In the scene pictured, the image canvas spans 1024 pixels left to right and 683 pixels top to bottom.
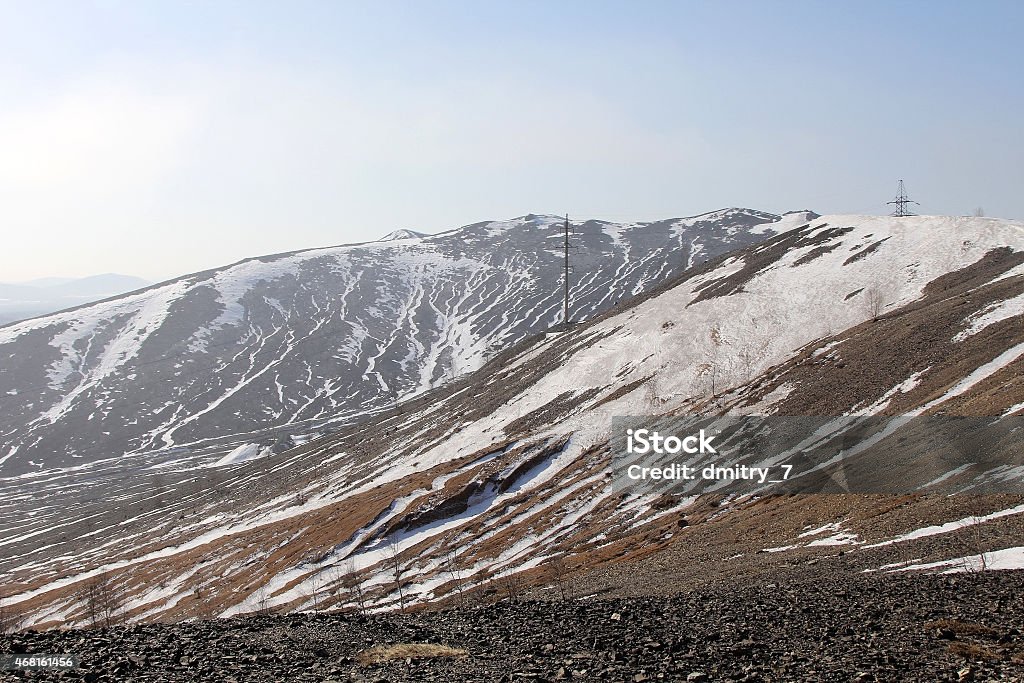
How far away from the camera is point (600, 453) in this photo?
70.0 metres

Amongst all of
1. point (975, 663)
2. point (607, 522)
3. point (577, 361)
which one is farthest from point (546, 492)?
point (975, 663)

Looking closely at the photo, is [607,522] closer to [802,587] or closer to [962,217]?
[802,587]

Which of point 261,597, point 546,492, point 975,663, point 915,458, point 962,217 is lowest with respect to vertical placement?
point 261,597

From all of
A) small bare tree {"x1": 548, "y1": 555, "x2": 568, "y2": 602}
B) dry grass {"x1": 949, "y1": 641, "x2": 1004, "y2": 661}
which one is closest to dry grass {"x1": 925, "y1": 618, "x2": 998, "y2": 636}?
dry grass {"x1": 949, "y1": 641, "x2": 1004, "y2": 661}

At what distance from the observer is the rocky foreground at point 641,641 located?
51.3ft

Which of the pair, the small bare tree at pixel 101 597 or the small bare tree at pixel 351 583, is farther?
the small bare tree at pixel 101 597

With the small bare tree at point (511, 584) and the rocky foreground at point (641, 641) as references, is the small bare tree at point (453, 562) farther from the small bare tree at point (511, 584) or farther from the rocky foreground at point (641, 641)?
the rocky foreground at point (641, 641)

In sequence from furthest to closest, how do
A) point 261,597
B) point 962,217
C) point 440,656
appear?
point 962,217
point 261,597
point 440,656

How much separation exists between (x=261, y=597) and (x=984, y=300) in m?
68.3

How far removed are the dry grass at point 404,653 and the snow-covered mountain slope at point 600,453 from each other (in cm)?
1629

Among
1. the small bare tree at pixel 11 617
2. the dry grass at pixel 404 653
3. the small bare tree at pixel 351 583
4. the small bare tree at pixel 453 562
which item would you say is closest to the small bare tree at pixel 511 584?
the small bare tree at pixel 453 562

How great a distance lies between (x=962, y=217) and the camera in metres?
107

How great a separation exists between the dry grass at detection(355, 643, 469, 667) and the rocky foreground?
0.19 feet

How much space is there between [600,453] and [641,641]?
51524 millimetres
